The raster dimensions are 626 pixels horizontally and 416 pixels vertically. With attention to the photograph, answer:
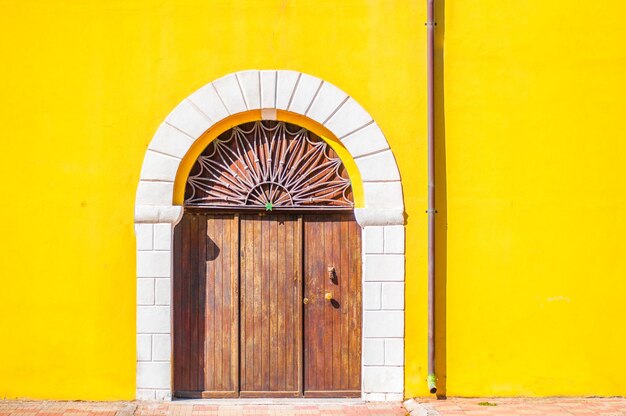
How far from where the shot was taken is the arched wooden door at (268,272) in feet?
27.4

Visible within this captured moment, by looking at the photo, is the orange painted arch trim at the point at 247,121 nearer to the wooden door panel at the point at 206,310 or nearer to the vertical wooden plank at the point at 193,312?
the wooden door panel at the point at 206,310

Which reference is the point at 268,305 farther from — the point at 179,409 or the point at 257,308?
the point at 179,409

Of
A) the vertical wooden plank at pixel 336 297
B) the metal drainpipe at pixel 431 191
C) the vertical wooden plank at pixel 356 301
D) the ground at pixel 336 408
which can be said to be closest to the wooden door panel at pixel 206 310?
the ground at pixel 336 408

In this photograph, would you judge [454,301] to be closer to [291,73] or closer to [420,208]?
[420,208]

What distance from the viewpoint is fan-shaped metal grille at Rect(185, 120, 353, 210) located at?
836 cm

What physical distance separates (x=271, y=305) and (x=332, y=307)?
58 centimetres

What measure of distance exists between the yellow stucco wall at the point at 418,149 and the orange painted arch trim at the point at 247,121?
1.36 ft

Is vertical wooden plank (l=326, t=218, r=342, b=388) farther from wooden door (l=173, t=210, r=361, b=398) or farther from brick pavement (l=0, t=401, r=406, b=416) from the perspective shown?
brick pavement (l=0, t=401, r=406, b=416)

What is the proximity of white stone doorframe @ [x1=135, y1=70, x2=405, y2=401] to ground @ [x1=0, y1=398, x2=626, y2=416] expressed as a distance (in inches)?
8.2

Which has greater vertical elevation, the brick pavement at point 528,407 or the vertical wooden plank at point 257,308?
the vertical wooden plank at point 257,308

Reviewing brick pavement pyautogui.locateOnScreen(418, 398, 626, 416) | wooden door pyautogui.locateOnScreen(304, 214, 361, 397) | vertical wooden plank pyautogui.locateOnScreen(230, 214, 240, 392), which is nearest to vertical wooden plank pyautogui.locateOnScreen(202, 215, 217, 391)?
vertical wooden plank pyautogui.locateOnScreen(230, 214, 240, 392)

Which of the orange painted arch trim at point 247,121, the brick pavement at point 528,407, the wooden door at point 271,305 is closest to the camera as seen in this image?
the brick pavement at point 528,407

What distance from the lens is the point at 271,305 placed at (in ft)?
27.6

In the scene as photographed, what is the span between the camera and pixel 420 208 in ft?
27.1
